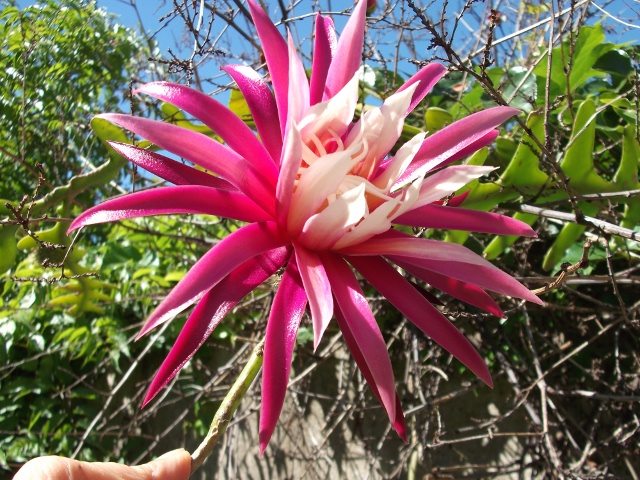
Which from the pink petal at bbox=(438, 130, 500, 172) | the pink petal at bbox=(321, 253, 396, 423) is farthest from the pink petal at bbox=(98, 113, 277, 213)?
the pink petal at bbox=(438, 130, 500, 172)

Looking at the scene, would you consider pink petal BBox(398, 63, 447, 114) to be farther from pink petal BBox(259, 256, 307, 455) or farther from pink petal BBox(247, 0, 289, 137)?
pink petal BBox(259, 256, 307, 455)

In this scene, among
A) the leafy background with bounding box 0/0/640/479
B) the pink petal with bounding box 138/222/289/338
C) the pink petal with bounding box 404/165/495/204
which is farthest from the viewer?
the leafy background with bounding box 0/0/640/479

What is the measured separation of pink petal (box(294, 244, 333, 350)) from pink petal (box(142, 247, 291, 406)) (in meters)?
0.04

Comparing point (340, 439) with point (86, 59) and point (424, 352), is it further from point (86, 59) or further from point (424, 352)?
point (86, 59)

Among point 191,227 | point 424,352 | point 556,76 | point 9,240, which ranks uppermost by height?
point 191,227

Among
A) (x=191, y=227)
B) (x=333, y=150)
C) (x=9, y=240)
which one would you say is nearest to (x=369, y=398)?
(x=191, y=227)

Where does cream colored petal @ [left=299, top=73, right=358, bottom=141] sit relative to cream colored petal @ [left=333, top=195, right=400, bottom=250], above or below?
above

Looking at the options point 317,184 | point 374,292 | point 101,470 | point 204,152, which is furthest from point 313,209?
point 374,292

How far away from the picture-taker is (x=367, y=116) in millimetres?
594

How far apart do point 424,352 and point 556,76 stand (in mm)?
834

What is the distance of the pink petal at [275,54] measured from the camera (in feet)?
2.08

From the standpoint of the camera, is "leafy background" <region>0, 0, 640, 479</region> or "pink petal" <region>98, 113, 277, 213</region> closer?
"pink petal" <region>98, 113, 277, 213</region>

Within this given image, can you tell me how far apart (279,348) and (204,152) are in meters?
0.21

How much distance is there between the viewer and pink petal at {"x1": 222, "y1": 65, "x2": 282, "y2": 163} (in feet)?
2.08
